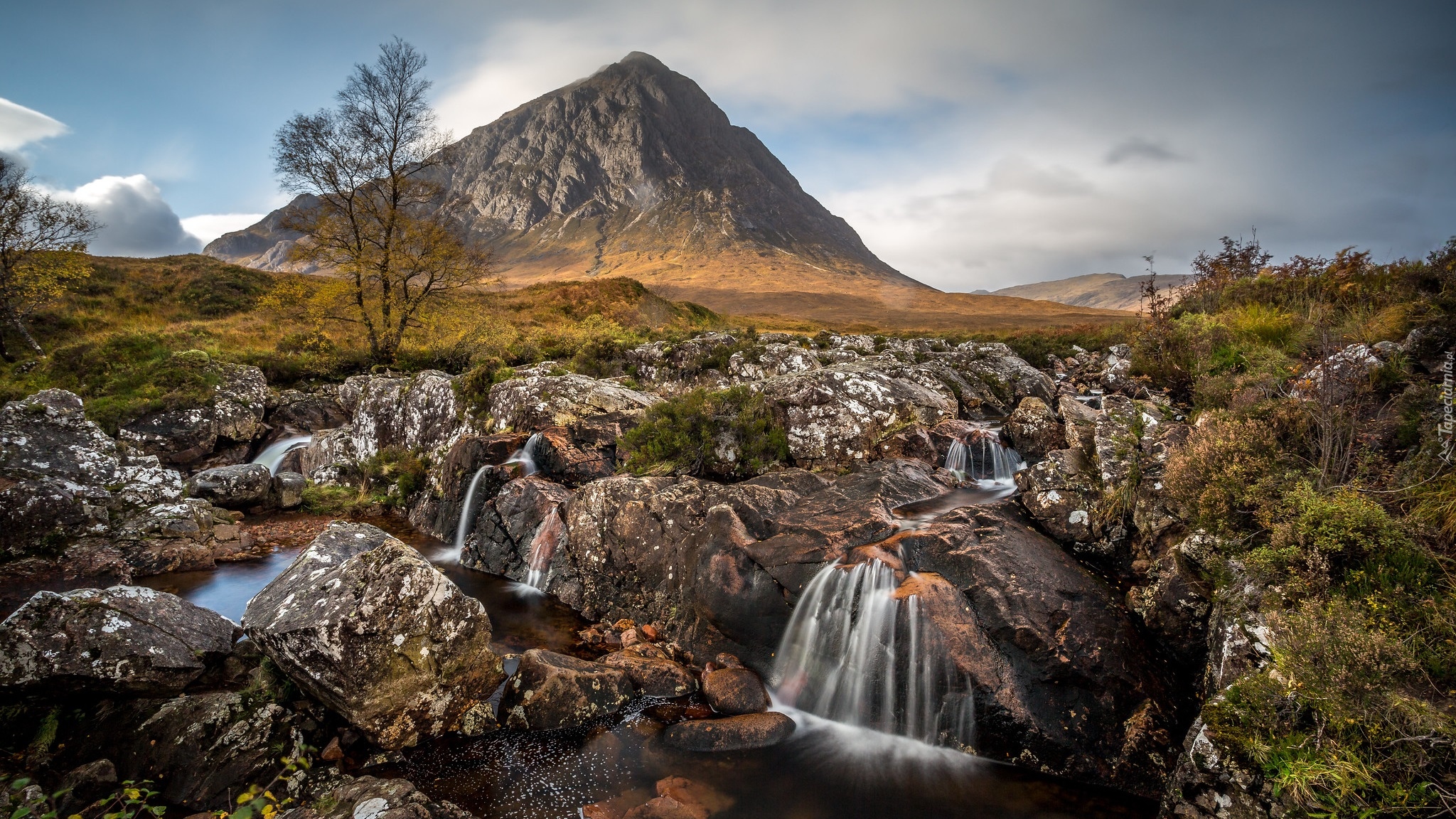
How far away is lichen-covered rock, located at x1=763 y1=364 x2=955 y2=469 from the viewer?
40.3 ft

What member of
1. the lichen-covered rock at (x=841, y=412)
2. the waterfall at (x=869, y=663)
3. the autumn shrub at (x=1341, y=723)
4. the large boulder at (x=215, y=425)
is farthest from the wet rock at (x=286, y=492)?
the autumn shrub at (x=1341, y=723)

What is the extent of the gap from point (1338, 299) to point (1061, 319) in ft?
263

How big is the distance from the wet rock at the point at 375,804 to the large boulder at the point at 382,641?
38.9 inches

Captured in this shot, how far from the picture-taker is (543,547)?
431 inches

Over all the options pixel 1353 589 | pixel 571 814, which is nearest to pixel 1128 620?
pixel 1353 589

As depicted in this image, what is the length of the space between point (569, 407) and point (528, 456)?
170cm

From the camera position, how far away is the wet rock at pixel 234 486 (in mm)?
14328

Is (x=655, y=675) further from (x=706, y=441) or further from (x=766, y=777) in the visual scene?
(x=706, y=441)

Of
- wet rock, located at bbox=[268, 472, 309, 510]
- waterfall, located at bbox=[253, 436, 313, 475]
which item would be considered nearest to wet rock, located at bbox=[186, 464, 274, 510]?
wet rock, located at bbox=[268, 472, 309, 510]

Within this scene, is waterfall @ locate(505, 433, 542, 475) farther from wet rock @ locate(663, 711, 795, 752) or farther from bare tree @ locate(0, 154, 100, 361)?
bare tree @ locate(0, 154, 100, 361)

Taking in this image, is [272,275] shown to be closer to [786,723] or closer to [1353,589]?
[786,723]

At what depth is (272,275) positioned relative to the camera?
4266cm

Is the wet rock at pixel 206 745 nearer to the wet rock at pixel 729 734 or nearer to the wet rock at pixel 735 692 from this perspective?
the wet rock at pixel 729 734

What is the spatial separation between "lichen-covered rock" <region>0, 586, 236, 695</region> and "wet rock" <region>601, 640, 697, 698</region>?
4.89 meters
